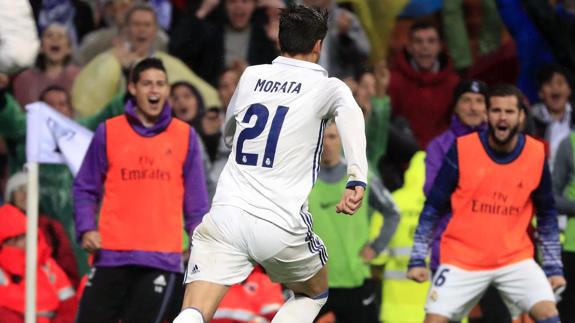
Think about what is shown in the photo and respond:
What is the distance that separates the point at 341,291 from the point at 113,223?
8.29ft

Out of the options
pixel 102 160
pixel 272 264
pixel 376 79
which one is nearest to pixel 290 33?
pixel 272 264

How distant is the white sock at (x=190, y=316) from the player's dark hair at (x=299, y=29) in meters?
1.48

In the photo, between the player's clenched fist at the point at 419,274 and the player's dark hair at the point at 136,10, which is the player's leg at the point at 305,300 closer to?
the player's clenched fist at the point at 419,274

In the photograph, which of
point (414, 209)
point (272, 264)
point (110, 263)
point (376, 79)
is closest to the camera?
point (272, 264)

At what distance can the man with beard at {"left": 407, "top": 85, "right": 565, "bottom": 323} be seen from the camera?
35.7 ft

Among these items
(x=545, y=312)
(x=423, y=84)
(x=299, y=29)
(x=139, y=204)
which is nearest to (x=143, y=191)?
(x=139, y=204)

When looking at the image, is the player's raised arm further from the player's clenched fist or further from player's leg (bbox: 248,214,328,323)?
the player's clenched fist

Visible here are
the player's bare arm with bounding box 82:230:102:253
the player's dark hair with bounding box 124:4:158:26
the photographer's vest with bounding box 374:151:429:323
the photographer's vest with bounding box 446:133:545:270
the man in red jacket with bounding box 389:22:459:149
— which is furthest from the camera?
the man in red jacket with bounding box 389:22:459:149

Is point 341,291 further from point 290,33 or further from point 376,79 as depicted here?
point 290,33

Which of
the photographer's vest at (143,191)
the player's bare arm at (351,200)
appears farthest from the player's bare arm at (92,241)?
the player's bare arm at (351,200)

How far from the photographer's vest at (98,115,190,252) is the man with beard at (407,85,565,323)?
69.4 inches

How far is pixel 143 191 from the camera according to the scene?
10.6m

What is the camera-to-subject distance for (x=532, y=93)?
49.5 feet

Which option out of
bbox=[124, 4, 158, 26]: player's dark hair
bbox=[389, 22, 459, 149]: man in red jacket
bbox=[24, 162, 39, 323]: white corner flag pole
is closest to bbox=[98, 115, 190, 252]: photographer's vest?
bbox=[24, 162, 39, 323]: white corner flag pole
